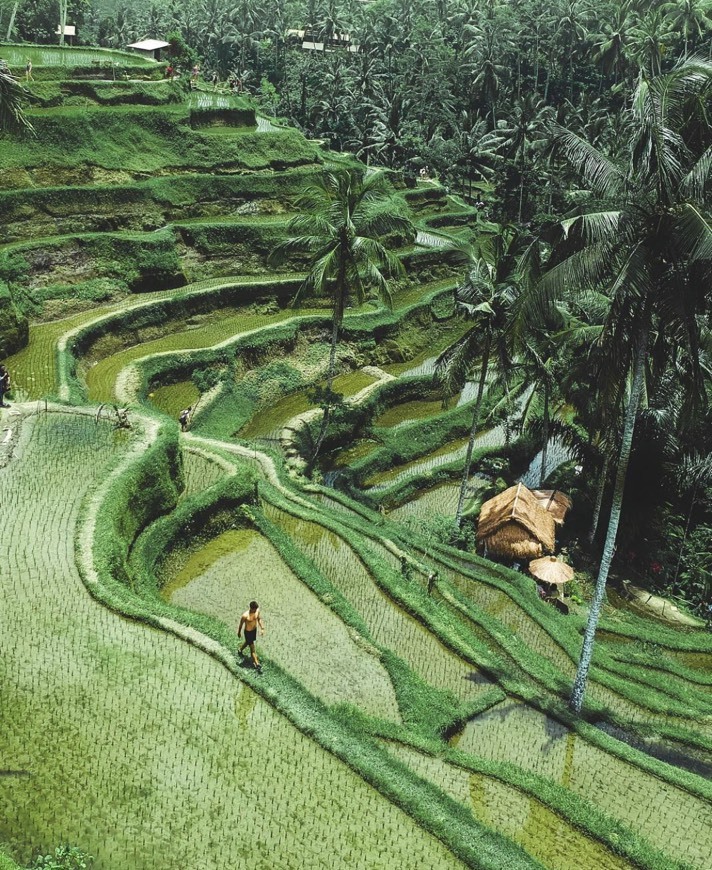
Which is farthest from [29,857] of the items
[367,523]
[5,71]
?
[5,71]

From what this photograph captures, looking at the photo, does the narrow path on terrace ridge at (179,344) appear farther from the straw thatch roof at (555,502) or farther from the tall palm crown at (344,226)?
the straw thatch roof at (555,502)

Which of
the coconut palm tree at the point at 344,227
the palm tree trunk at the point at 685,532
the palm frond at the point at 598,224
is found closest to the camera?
the palm frond at the point at 598,224

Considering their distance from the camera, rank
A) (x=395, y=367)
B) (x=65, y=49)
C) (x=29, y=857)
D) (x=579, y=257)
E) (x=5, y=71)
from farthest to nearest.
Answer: (x=65, y=49)
(x=395, y=367)
(x=5, y=71)
(x=579, y=257)
(x=29, y=857)

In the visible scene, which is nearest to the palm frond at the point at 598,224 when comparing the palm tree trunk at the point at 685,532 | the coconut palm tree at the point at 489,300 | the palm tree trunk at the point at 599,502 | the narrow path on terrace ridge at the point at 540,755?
the narrow path on terrace ridge at the point at 540,755

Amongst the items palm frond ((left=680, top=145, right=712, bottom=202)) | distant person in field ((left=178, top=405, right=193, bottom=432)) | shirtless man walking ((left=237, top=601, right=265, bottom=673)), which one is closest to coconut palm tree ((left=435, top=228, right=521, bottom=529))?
distant person in field ((left=178, top=405, right=193, bottom=432))

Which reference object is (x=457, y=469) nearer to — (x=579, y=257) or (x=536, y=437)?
(x=536, y=437)

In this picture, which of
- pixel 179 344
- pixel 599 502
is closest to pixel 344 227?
pixel 179 344

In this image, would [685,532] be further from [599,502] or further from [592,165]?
[592,165]
